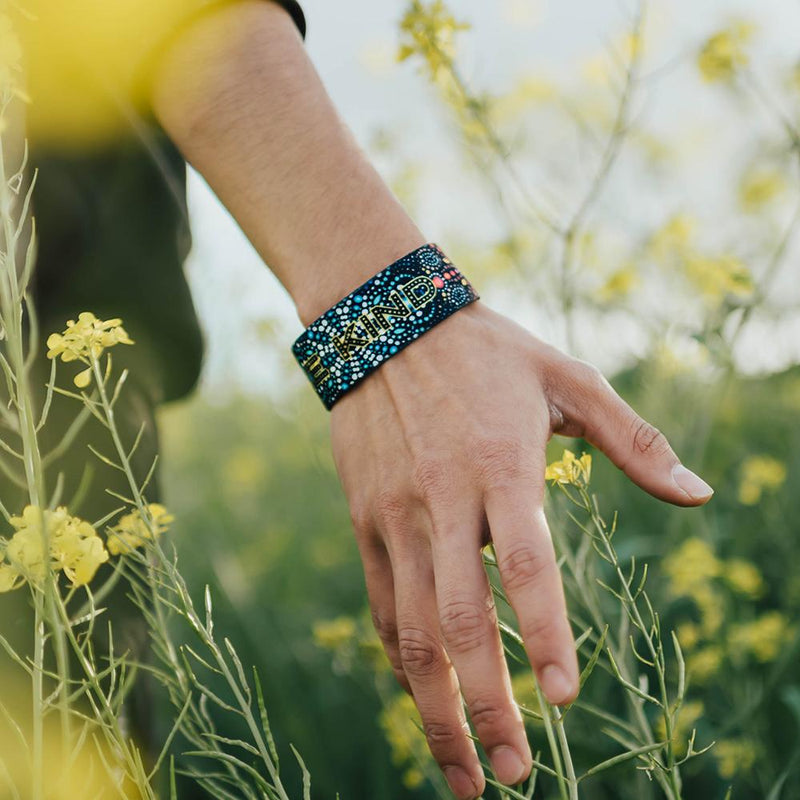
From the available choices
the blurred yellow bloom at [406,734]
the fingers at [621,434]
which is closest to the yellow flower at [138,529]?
the fingers at [621,434]

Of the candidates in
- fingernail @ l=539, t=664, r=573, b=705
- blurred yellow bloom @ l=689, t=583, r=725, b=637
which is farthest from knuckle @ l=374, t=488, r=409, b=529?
blurred yellow bloom @ l=689, t=583, r=725, b=637

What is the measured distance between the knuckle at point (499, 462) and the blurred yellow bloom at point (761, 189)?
9.26 feet

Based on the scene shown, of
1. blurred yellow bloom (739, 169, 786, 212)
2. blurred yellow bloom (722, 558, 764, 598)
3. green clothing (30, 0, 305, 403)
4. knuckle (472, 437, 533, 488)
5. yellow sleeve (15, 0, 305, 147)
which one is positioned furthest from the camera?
blurred yellow bloom (739, 169, 786, 212)

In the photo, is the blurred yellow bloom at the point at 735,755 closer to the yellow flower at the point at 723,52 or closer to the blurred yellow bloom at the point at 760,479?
the blurred yellow bloom at the point at 760,479

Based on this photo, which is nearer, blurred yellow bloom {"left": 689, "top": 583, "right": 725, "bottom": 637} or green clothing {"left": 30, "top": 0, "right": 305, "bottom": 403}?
green clothing {"left": 30, "top": 0, "right": 305, "bottom": 403}

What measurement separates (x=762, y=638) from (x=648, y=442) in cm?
144

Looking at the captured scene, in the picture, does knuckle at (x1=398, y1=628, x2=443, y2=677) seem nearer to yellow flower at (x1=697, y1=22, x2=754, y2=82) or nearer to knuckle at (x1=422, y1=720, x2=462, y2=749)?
knuckle at (x1=422, y1=720, x2=462, y2=749)

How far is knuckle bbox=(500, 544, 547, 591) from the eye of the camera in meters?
0.78

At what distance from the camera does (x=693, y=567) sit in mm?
2062

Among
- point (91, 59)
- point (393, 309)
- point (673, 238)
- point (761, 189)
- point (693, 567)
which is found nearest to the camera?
point (393, 309)

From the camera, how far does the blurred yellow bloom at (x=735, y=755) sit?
172 cm

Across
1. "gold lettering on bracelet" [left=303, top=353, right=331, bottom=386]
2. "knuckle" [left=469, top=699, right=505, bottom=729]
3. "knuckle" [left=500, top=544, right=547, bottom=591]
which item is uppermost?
"gold lettering on bracelet" [left=303, top=353, right=331, bottom=386]

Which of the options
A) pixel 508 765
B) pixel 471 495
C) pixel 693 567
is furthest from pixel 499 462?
pixel 693 567

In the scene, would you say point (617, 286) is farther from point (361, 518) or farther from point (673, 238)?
point (361, 518)
